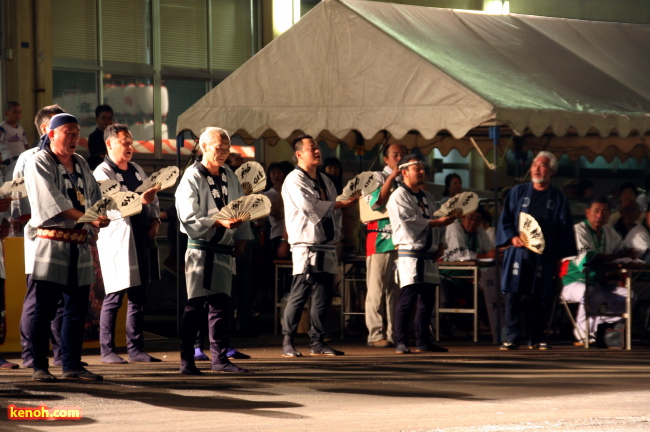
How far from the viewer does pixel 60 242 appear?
8.98 meters

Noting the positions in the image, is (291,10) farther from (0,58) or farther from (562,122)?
(562,122)

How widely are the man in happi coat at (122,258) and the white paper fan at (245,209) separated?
164cm

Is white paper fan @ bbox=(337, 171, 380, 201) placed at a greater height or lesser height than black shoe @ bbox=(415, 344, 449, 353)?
greater

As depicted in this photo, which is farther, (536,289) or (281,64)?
(281,64)

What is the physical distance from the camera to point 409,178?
12117 millimetres

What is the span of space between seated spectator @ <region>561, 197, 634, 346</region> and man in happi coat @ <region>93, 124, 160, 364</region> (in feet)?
16.0

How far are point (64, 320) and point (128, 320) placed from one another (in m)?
1.96

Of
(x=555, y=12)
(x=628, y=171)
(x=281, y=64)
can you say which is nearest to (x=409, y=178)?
(x=281, y=64)

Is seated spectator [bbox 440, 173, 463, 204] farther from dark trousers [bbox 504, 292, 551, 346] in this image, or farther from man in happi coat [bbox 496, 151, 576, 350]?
dark trousers [bbox 504, 292, 551, 346]

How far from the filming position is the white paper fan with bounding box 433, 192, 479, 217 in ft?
39.5

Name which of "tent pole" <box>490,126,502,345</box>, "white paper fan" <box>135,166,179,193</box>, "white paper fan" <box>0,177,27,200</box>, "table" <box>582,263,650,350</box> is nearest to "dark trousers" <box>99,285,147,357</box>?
"white paper fan" <box>135,166,179,193</box>

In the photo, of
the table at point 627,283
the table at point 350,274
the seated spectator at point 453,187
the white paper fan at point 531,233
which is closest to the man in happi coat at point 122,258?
the table at point 350,274

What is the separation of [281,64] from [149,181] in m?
3.60

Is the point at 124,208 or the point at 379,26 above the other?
the point at 379,26
